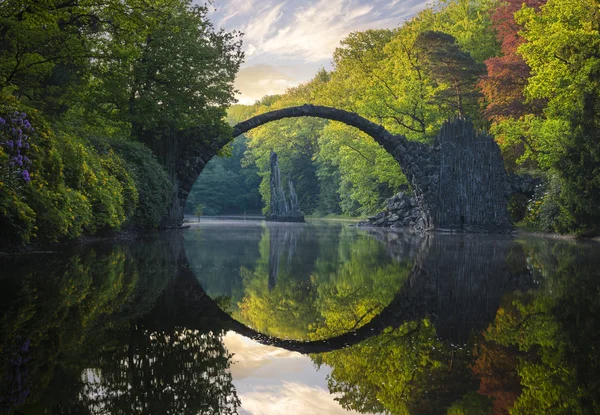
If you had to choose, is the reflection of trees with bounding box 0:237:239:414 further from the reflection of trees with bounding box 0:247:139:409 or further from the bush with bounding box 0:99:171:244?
the bush with bounding box 0:99:171:244

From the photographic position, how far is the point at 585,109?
1900 cm

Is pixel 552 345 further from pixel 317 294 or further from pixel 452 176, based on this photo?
pixel 452 176

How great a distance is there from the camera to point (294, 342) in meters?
4.60

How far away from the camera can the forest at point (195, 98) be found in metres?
11.5

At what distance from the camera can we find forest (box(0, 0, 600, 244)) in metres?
11.5

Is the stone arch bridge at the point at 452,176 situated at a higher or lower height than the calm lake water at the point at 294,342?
higher

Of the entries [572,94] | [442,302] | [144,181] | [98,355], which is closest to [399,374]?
[98,355]

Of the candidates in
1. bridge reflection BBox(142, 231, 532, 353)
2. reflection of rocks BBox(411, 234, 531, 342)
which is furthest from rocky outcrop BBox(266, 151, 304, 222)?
bridge reflection BBox(142, 231, 532, 353)

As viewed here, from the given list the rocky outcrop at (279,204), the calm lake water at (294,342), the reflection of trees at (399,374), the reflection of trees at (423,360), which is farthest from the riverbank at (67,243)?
the rocky outcrop at (279,204)

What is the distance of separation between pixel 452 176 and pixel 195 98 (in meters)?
11.7

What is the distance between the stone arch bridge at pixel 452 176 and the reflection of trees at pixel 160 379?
19969 mm

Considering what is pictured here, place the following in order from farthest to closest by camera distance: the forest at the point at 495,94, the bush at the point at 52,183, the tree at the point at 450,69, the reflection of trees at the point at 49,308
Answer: the tree at the point at 450,69
the forest at the point at 495,94
the bush at the point at 52,183
the reflection of trees at the point at 49,308

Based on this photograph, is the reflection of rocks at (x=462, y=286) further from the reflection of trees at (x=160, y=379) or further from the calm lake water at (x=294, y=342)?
the reflection of trees at (x=160, y=379)

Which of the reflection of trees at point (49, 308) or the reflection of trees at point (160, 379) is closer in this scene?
the reflection of trees at point (160, 379)
